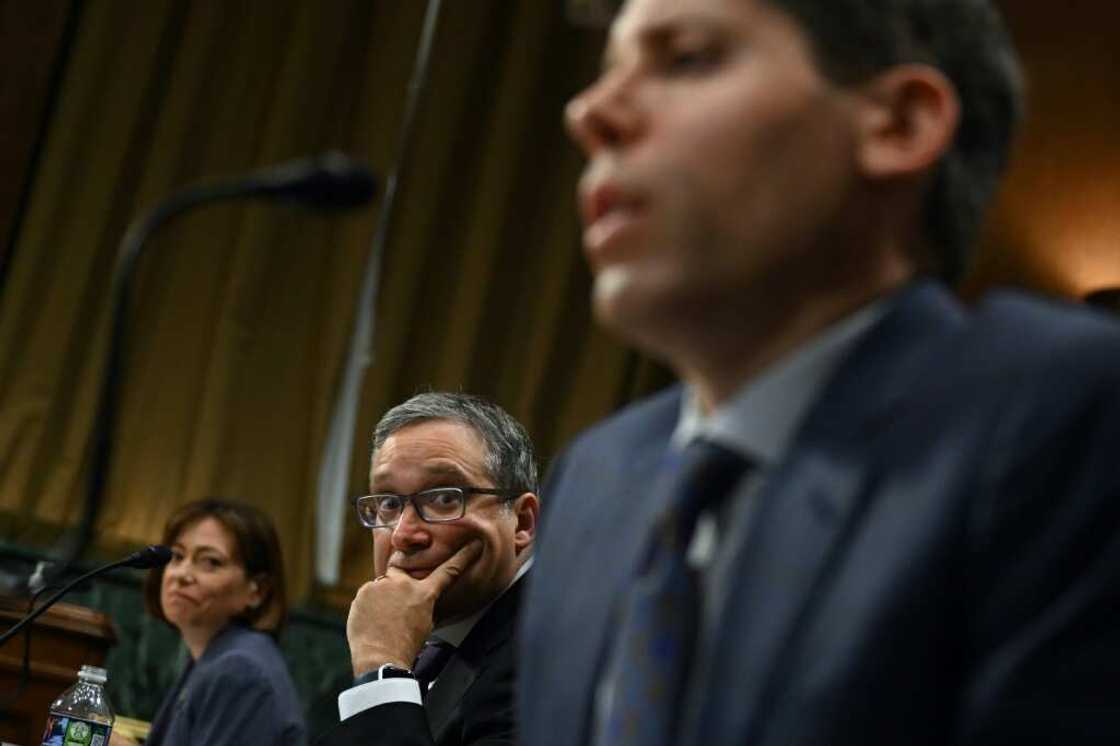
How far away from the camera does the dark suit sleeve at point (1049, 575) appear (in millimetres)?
901

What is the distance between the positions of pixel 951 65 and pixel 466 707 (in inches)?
65.9

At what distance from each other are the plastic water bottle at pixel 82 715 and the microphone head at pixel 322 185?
2875mm

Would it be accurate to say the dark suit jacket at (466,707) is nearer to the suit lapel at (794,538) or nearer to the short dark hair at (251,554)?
the suit lapel at (794,538)

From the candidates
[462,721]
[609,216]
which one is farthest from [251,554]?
[609,216]

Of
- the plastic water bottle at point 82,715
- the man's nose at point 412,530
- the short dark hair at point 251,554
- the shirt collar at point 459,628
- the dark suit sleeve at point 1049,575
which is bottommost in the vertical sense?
the plastic water bottle at point 82,715

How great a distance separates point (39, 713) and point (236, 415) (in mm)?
1719

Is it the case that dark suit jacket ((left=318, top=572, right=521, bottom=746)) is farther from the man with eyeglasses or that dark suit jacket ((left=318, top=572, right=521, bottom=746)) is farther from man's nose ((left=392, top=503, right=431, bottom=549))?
man's nose ((left=392, top=503, right=431, bottom=549))

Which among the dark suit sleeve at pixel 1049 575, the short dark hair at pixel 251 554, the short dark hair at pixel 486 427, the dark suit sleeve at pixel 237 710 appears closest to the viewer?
the dark suit sleeve at pixel 1049 575

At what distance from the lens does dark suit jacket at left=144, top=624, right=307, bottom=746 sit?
403cm

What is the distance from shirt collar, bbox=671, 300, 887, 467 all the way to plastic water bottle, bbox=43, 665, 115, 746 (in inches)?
123

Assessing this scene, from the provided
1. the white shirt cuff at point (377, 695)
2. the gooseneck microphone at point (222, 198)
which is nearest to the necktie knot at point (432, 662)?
the white shirt cuff at point (377, 695)

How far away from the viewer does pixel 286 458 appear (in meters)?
5.96

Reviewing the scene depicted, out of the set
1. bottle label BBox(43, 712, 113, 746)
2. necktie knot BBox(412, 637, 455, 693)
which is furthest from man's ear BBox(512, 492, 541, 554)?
bottle label BBox(43, 712, 113, 746)

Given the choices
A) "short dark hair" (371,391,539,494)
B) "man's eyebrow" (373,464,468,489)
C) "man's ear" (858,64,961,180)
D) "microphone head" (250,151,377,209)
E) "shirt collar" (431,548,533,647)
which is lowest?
"shirt collar" (431,548,533,647)
